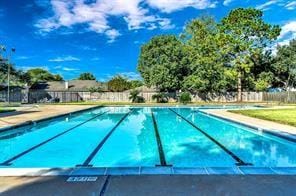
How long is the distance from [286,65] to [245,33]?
31.8 ft

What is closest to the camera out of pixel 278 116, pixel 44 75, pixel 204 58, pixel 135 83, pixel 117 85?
pixel 278 116

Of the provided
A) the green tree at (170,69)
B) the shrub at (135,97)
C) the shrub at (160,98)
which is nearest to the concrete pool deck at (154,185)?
the shrub at (135,97)

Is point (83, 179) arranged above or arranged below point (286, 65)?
below

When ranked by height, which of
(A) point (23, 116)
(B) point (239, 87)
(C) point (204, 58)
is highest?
(C) point (204, 58)

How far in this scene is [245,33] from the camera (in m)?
34.2

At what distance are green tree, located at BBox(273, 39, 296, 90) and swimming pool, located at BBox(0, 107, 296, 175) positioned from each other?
99.1 feet

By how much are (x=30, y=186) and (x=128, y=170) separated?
1353 millimetres

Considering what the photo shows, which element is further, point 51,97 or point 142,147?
point 51,97

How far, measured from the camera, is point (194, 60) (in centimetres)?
3812

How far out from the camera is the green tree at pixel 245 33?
1325 inches

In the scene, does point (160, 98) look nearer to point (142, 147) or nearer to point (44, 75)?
point (142, 147)

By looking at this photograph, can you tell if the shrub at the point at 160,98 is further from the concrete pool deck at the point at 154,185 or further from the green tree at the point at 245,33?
the concrete pool deck at the point at 154,185

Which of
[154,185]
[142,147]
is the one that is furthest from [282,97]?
[154,185]

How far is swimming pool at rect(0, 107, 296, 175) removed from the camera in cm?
724
